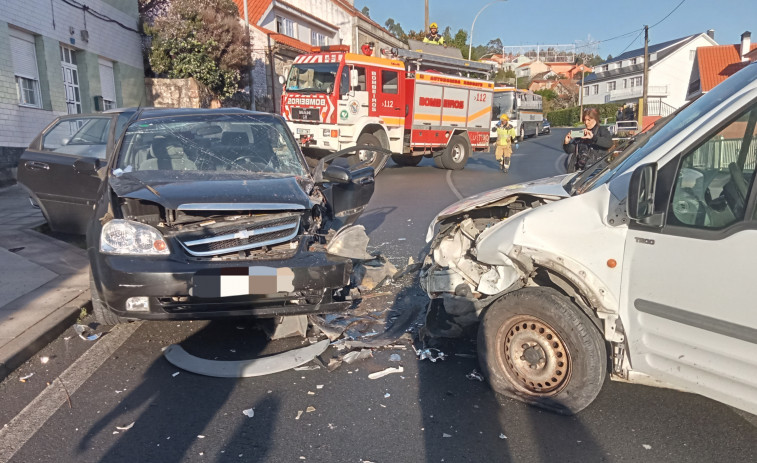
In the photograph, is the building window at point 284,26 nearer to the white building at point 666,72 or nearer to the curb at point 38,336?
the curb at point 38,336

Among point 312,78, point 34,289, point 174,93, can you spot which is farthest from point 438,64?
point 34,289

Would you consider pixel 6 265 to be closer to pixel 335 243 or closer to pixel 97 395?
pixel 97 395

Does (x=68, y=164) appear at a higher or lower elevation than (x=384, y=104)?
lower

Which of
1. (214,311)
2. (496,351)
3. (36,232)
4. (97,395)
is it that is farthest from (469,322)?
(36,232)

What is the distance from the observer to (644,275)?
2.76 meters

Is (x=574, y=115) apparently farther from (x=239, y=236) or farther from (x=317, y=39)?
(x=239, y=236)

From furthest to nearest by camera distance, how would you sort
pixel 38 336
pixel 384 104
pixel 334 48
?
1. pixel 384 104
2. pixel 334 48
3. pixel 38 336

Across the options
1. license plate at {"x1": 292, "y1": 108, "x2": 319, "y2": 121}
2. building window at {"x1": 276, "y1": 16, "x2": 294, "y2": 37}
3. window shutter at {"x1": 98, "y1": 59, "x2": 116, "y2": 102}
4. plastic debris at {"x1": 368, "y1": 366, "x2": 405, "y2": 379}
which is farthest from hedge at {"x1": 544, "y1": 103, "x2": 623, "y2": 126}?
plastic debris at {"x1": 368, "y1": 366, "x2": 405, "y2": 379}

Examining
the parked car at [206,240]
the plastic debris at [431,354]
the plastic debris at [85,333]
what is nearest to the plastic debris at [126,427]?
the parked car at [206,240]

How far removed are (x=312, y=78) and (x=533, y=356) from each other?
41.4ft

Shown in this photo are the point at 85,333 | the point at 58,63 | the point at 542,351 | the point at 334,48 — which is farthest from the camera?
the point at 334,48

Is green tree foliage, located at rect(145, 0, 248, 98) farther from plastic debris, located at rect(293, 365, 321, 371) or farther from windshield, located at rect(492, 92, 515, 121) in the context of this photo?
plastic debris, located at rect(293, 365, 321, 371)

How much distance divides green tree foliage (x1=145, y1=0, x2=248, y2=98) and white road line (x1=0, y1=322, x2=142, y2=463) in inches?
646

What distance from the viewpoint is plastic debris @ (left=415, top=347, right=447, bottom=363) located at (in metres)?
3.91
